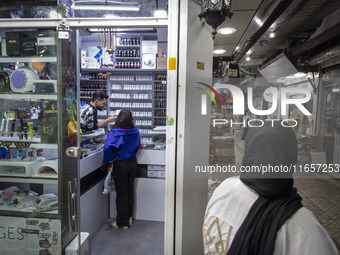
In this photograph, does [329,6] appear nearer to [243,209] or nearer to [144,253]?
[243,209]

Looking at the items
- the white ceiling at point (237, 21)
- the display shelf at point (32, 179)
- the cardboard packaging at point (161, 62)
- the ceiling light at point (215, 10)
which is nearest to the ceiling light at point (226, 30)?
the white ceiling at point (237, 21)

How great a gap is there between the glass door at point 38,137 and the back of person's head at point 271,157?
1549mm

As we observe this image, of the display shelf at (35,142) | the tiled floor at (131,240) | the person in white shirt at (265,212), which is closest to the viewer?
the person in white shirt at (265,212)

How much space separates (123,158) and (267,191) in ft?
8.05

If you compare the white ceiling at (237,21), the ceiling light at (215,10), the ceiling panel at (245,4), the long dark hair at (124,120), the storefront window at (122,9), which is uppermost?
the white ceiling at (237,21)

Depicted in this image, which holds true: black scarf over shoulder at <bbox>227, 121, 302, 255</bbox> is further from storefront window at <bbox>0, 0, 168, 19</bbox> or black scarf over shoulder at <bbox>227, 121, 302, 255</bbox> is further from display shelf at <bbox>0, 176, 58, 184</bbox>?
display shelf at <bbox>0, 176, 58, 184</bbox>

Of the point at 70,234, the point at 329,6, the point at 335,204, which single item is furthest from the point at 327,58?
the point at 70,234

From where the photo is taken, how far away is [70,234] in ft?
6.97

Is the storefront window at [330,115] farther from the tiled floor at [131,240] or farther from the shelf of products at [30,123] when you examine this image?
the shelf of products at [30,123]

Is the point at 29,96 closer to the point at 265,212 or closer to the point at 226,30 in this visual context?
the point at 265,212

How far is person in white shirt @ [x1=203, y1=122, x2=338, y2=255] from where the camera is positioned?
0.91 metres

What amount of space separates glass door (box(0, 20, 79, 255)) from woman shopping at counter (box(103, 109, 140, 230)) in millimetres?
1077

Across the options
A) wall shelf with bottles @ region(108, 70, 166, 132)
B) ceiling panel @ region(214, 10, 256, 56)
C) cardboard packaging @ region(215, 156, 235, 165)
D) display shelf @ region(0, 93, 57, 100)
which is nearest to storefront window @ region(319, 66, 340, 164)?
cardboard packaging @ region(215, 156, 235, 165)

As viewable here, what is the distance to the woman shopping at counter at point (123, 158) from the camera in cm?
320
